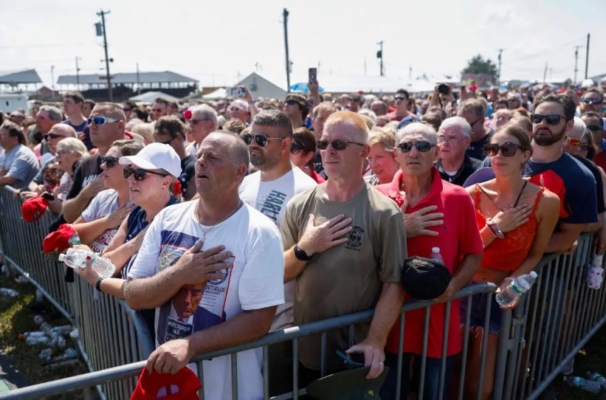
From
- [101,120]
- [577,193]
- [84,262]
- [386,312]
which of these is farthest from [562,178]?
[101,120]

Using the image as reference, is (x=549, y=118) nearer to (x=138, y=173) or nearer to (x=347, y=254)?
(x=347, y=254)

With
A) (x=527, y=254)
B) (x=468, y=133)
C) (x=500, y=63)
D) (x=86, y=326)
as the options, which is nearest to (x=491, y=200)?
(x=527, y=254)

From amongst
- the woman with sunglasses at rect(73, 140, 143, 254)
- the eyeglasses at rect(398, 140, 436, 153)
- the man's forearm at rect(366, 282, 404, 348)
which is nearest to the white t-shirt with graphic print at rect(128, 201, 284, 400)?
the man's forearm at rect(366, 282, 404, 348)

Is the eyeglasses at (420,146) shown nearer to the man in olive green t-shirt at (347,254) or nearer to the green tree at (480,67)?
the man in olive green t-shirt at (347,254)

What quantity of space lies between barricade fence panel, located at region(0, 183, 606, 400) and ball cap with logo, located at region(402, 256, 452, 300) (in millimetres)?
213

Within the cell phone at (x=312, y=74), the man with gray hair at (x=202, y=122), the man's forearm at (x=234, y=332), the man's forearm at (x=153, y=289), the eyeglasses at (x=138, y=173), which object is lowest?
the man's forearm at (x=234, y=332)

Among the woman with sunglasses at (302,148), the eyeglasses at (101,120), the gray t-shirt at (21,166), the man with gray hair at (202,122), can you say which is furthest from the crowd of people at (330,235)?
the gray t-shirt at (21,166)

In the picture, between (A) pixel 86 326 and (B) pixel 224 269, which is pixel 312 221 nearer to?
(B) pixel 224 269

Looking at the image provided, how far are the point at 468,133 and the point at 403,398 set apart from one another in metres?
2.40

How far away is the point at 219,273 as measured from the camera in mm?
2330

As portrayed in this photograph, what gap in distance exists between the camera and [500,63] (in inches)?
4195

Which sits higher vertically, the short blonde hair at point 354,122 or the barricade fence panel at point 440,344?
the short blonde hair at point 354,122

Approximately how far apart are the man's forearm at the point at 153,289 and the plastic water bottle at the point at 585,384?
142 inches

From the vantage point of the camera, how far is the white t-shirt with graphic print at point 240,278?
233 cm
